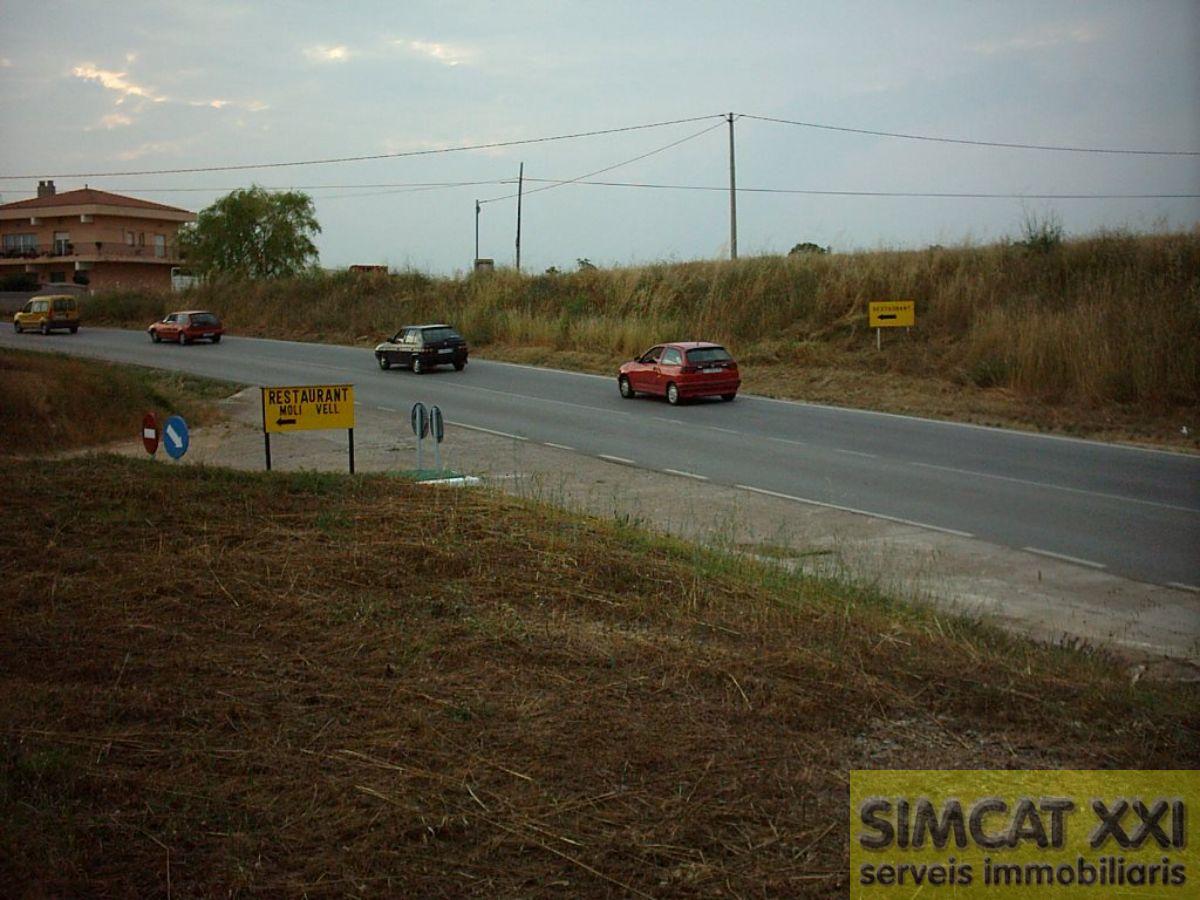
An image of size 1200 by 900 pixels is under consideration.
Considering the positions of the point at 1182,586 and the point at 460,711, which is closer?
the point at 460,711

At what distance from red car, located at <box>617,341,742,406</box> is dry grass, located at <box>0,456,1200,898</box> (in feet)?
63.6

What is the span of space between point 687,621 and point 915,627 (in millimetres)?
1596

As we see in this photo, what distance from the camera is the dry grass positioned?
161 inches

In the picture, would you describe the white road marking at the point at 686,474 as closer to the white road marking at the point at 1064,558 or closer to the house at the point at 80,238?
the white road marking at the point at 1064,558

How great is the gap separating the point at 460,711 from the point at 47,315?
182ft

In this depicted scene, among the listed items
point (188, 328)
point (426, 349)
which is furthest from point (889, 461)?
point (188, 328)

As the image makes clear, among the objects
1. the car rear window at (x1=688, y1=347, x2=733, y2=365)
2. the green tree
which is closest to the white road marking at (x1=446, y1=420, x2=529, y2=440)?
the car rear window at (x1=688, y1=347, x2=733, y2=365)

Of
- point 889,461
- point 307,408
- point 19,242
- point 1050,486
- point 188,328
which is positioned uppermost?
point 19,242

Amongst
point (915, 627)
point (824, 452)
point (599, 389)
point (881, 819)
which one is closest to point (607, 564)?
point (915, 627)

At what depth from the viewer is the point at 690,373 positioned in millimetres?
27578

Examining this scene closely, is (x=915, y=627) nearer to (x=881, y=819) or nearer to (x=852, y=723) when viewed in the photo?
(x=852, y=723)

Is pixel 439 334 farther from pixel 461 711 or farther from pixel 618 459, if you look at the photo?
pixel 461 711

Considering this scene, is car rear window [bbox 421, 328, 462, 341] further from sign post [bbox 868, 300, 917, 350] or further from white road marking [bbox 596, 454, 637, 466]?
white road marking [bbox 596, 454, 637, 466]

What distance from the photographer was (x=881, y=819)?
432cm
